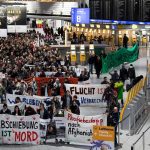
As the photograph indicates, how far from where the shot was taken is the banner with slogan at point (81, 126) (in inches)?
734

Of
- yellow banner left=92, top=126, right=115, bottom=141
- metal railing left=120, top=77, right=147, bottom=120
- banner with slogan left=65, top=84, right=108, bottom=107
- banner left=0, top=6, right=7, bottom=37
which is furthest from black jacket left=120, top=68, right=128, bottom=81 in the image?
yellow banner left=92, top=126, right=115, bottom=141

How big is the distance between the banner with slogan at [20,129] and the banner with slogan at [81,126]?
107 centimetres

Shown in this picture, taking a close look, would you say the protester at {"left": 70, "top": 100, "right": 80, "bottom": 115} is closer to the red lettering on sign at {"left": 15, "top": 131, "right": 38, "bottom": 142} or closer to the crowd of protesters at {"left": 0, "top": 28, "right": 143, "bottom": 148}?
the crowd of protesters at {"left": 0, "top": 28, "right": 143, "bottom": 148}

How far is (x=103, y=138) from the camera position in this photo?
52.5 ft

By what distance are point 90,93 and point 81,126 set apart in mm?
7104

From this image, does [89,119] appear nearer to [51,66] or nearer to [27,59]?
[51,66]

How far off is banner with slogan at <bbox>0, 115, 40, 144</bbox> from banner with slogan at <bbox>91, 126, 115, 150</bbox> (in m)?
3.24

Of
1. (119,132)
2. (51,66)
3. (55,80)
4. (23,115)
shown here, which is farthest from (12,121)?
(51,66)

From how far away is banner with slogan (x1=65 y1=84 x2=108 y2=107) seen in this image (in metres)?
25.7

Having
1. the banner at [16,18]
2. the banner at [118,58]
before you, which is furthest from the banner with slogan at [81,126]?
the banner at [16,18]

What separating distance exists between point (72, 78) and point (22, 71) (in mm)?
3343

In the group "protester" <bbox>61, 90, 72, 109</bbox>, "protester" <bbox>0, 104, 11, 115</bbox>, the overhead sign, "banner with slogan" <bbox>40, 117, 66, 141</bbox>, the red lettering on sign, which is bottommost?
the red lettering on sign

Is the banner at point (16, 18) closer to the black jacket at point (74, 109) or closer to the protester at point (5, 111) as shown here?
the black jacket at point (74, 109)

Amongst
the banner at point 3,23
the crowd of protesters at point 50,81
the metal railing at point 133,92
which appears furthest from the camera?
the banner at point 3,23
